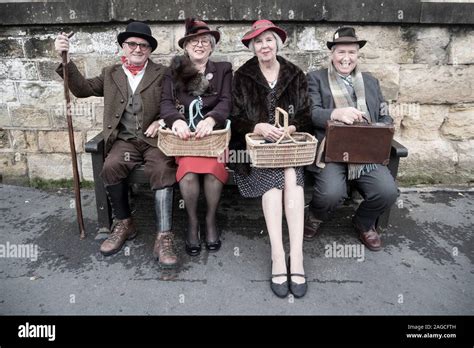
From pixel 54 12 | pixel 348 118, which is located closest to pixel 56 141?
pixel 54 12

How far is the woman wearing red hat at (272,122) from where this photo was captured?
2.75 metres

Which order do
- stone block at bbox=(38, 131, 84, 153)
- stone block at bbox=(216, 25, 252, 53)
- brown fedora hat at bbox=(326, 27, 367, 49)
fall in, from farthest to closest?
stone block at bbox=(38, 131, 84, 153)
stone block at bbox=(216, 25, 252, 53)
brown fedora hat at bbox=(326, 27, 367, 49)

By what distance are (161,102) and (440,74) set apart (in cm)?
289

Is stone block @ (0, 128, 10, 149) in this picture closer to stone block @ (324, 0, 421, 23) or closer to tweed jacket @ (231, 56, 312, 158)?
tweed jacket @ (231, 56, 312, 158)

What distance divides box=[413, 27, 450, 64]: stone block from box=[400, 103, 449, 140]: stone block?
0.48 m

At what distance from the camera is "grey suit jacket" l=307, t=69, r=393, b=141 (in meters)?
3.11

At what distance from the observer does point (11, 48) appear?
3896 millimetres

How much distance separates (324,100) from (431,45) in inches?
63.4

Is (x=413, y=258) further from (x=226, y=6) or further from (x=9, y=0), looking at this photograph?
(x=9, y=0)

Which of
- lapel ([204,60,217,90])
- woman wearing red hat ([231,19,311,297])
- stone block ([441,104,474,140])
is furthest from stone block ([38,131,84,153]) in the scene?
stone block ([441,104,474,140])

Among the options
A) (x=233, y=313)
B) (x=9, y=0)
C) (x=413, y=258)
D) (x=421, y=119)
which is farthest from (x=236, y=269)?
(x=9, y=0)

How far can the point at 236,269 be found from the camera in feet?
9.45

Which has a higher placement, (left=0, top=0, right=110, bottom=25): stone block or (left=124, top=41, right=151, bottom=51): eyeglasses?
(left=0, top=0, right=110, bottom=25): stone block

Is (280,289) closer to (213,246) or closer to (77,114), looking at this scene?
(213,246)
